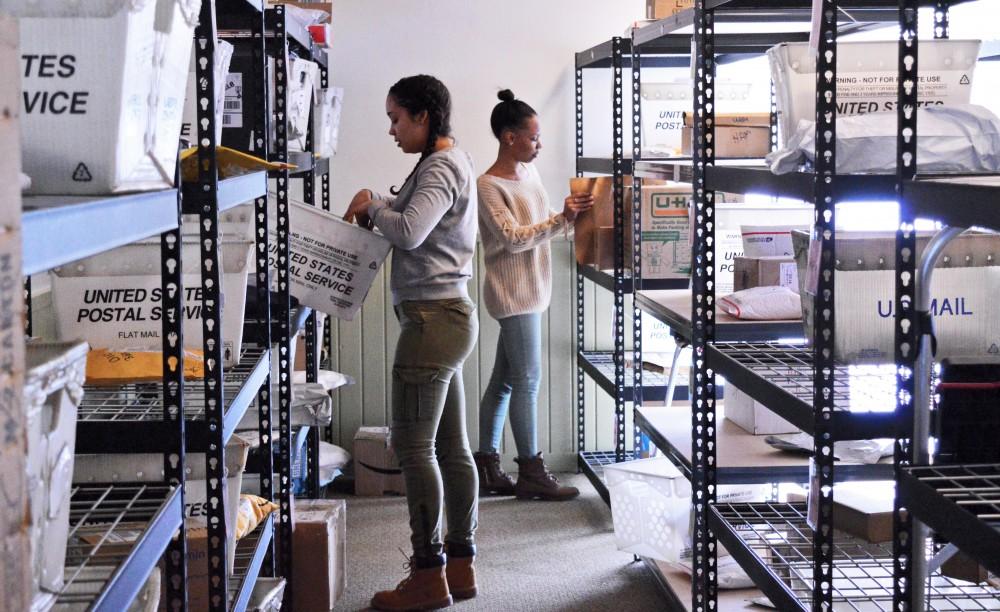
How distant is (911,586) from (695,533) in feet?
4.25

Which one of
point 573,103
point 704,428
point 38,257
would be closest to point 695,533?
point 704,428

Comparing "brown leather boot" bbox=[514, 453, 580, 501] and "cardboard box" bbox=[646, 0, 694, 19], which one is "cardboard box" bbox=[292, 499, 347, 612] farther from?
"cardboard box" bbox=[646, 0, 694, 19]

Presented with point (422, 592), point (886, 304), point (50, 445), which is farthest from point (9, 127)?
point (422, 592)

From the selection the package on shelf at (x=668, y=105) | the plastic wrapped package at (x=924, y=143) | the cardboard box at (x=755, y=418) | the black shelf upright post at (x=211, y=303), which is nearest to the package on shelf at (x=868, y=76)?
the plastic wrapped package at (x=924, y=143)

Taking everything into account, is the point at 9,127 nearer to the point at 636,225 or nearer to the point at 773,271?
the point at 773,271

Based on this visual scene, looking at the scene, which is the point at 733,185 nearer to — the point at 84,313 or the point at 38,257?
the point at 84,313

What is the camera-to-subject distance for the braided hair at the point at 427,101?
136 inches

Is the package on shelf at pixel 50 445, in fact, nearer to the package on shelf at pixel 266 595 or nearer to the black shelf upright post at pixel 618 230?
the package on shelf at pixel 266 595

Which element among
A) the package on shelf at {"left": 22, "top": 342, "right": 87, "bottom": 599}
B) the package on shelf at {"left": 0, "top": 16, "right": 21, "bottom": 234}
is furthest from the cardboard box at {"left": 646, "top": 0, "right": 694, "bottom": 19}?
the package on shelf at {"left": 0, "top": 16, "right": 21, "bottom": 234}

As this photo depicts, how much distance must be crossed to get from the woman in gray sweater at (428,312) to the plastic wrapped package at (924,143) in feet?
4.44

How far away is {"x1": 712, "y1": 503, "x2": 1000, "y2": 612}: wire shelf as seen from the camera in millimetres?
2299

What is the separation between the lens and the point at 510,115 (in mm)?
4562

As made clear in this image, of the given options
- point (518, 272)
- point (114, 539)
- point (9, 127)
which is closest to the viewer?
point (9, 127)

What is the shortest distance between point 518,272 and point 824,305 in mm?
2566
